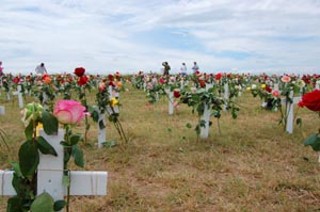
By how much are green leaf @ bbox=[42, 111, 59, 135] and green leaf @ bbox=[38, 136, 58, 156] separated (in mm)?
38

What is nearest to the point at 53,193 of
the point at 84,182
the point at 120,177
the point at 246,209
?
the point at 84,182

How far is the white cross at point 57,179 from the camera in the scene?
1522mm

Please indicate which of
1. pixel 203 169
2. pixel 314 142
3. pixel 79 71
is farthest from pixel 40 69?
pixel 314 142

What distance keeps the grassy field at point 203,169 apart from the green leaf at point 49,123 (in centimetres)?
160

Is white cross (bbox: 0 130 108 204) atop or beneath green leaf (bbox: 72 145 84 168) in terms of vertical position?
beneath

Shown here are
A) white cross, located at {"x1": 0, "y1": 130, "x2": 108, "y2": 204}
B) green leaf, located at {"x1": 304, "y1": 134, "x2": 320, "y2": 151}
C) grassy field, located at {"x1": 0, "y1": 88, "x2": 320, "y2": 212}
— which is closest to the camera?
white cross, located at {"x1": 0, "y1": 130, "x2": 108, "y2": 204}

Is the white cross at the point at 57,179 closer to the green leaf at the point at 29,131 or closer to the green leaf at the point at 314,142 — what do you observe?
the green leaf at the point at 29,131

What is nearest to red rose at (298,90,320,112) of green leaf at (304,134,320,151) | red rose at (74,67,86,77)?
green leaf at (304,134,320,151)

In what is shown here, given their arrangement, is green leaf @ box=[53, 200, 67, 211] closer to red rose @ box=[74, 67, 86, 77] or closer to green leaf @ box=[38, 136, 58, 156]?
green leaf @ box=[38, 136, 58, 156]

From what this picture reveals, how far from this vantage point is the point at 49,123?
56.4 inches

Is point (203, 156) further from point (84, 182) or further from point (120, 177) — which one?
point (84, 182)

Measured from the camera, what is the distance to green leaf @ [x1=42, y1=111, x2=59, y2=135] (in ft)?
4.68

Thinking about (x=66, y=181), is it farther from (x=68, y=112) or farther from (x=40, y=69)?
(x=40, y=69)

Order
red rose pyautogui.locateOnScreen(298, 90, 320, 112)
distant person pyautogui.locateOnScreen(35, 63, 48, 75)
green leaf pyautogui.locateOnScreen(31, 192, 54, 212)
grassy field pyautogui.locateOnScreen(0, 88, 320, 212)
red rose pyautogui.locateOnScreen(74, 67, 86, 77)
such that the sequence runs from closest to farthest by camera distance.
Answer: green leaf pyautogui.locateOnScreen(31, 192, 54, 212), red rose pyautogui.locateOnScreen(298, 90, 320, 112), grassy field pyautogui.locateOnScreen(0, 88, 320, 212), red rose pyautogui.locateOnScreen(74, 67, 86, 77), distant person pyautogui.locateOnScreen(35, 63, 48, 75)
